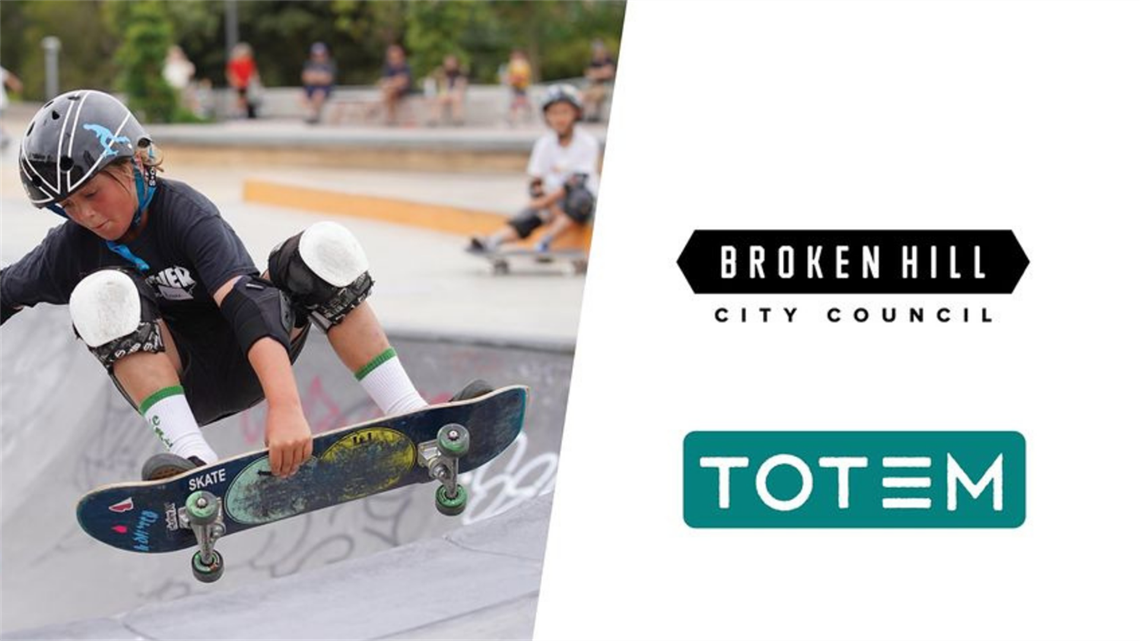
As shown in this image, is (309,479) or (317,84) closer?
(309,479)

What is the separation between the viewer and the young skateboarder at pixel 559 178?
1105cm

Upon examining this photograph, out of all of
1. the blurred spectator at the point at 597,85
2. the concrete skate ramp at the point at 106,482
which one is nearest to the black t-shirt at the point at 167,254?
the concrete skate ramp at the point at 106,482

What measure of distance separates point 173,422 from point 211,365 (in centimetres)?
22

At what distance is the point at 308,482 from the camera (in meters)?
4.34

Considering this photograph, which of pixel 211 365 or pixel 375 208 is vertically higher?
pixel 375 208

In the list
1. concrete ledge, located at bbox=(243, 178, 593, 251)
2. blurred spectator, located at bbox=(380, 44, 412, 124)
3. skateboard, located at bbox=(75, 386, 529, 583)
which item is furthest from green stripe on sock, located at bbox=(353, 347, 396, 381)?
blurred spectator, located at bbox=(380, 44, 412, 124)

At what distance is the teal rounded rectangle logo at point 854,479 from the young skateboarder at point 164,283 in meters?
1.08

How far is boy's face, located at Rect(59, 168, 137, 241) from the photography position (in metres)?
4.07

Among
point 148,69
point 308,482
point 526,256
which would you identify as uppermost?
point 148,69

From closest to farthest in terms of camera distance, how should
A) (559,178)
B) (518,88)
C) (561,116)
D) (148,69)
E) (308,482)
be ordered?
(308,482)
(561,116)
(559,178)
(148,69)
(518,88)

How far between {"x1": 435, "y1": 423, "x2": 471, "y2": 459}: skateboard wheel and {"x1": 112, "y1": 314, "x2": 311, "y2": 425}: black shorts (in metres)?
0.47

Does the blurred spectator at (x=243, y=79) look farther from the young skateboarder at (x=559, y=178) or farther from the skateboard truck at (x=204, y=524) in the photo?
the skateboard truck at (x=204, y=524)

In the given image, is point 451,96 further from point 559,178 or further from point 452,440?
point 452,440

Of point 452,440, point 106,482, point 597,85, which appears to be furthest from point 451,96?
point 452,440
